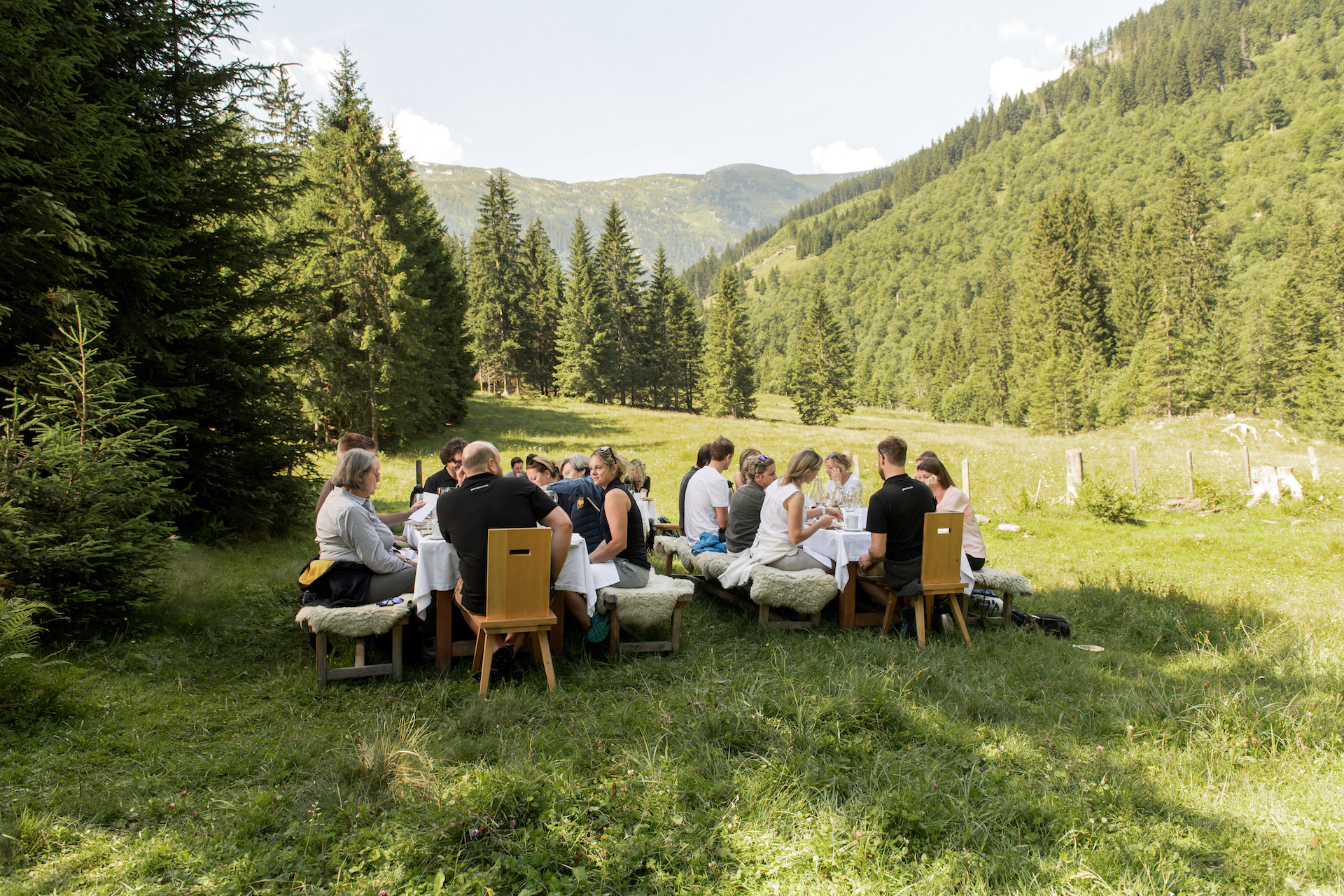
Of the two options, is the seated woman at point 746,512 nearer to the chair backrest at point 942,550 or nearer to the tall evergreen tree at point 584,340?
the chair backrest at point 942,550

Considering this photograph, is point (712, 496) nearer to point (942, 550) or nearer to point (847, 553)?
point (847, 553)

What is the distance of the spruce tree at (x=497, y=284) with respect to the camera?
146 ft

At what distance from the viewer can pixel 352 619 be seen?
15.6 feet

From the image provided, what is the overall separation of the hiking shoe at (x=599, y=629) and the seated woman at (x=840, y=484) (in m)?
2.87

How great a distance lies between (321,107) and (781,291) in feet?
420

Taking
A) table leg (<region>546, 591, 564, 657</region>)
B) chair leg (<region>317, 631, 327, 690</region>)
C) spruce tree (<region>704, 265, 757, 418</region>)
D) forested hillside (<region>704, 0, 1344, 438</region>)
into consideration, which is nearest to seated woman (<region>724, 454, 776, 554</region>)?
table leg (<region>546, 591, 564, 657</region>)

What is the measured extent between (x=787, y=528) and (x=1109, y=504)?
10.2 metres

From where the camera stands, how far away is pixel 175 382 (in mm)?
7895

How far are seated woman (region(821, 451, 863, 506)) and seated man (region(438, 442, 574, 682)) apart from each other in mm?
3444

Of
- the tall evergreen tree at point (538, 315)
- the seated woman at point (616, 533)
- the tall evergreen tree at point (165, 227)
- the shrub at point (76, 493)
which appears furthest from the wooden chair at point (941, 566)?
the tall evergreen tree at point (538, 315)

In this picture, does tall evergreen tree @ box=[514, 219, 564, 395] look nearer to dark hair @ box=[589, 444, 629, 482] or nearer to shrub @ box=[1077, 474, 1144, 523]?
shrub @ box=[1077, 474, 1144, 523]

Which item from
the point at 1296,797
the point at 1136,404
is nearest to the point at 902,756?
the point at 1296,797

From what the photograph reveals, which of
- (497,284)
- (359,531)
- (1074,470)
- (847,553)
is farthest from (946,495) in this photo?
(497,284)

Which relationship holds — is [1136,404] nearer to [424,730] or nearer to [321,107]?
[321,107]
